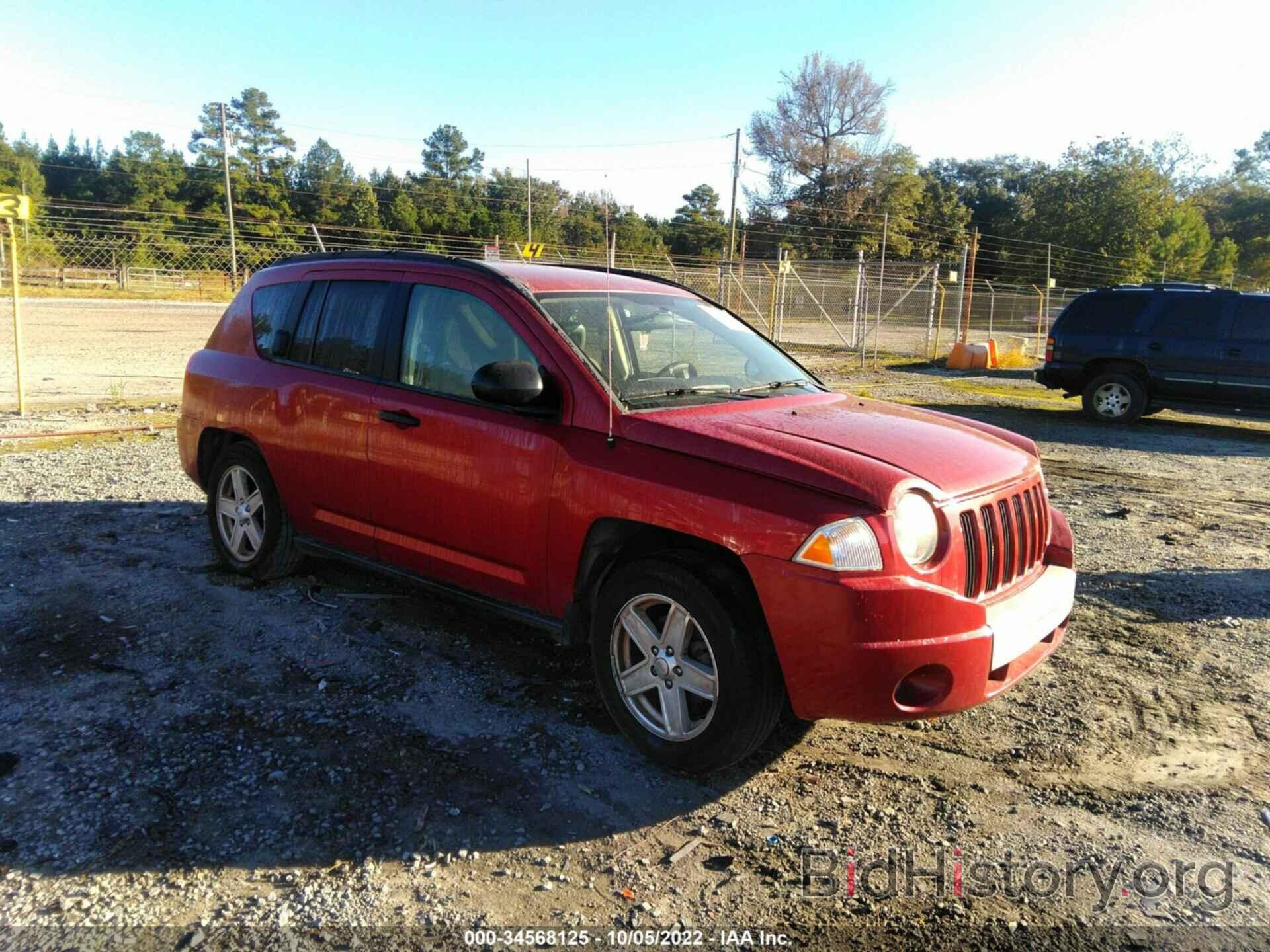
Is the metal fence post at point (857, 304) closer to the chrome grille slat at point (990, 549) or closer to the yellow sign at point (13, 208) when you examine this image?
the yellow sign at point (13, 208)

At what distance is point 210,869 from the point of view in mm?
2754

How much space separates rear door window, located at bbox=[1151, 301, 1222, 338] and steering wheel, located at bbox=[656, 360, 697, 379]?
11417 mm

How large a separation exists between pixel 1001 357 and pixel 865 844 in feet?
71.8

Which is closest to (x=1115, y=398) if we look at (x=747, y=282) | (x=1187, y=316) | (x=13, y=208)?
(x=1187, y=316)

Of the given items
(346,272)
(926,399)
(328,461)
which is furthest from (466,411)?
(926,399)

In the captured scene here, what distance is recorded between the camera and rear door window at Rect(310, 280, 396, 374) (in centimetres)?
451

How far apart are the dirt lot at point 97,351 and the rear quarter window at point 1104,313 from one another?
13.4 metres

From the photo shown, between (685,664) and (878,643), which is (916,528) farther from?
(685,664)

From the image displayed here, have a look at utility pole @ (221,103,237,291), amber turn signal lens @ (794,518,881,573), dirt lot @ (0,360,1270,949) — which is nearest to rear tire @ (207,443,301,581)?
dirt lot @ (0,360,1270,949)

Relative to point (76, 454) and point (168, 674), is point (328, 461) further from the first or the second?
point (76, 454)

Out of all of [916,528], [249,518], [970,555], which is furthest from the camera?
[249,518]

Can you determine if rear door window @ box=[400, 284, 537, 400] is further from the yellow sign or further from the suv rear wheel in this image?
the suv rear wheel

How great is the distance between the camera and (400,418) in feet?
13.8

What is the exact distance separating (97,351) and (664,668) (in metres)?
18.8
